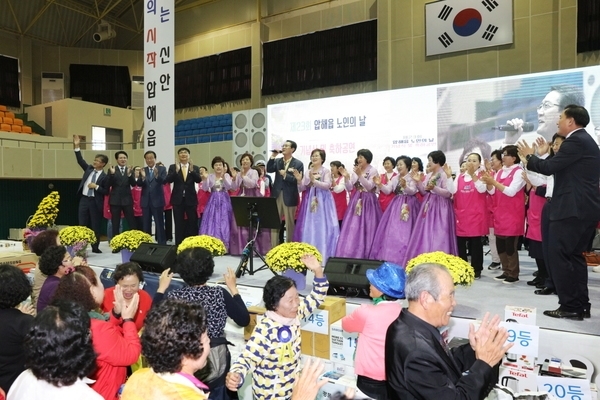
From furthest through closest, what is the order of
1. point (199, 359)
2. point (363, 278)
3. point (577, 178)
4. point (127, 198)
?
point (127, 198)
point (363, 278)
point (577, 178)
point (199, 359)

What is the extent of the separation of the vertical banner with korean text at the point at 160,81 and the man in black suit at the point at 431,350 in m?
5.76

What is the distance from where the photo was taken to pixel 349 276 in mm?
3719

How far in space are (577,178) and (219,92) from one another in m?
11.7

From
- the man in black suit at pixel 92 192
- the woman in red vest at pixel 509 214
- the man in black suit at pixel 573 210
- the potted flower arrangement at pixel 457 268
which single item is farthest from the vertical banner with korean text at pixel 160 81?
the man in black suit at pixel 573 210

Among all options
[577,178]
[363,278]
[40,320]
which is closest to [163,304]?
[40,320]

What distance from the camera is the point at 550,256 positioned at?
10.0ft

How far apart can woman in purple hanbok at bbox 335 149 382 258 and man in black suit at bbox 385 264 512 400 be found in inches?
134

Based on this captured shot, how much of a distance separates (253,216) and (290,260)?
1073 mm

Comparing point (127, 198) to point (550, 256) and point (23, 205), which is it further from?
point (23, 205)

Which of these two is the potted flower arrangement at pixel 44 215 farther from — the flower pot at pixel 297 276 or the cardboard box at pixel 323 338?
the cardboard box at pixel 323 338

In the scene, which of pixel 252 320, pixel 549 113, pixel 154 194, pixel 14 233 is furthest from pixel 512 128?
pixel 14 233

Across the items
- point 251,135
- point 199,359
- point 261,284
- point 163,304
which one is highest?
point 251,135

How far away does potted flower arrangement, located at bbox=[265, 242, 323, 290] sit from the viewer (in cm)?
397

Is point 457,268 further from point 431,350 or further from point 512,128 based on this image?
point 512,128
